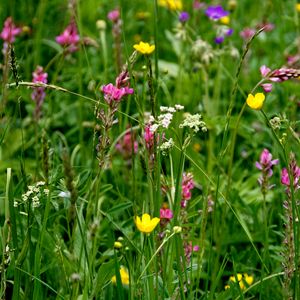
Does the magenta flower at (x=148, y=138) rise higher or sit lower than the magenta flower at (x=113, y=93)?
lower

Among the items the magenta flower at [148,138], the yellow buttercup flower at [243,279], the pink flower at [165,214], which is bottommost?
the yellow buttercup flower at [243,279]

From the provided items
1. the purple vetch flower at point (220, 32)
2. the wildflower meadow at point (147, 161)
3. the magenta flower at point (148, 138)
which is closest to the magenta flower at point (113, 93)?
the wildflower meadow at point (147, 161)

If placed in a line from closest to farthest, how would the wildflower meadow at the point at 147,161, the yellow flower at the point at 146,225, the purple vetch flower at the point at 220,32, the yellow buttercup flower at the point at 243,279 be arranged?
the yellow flower at the point at 146,225
the wildflower meadow at the point at 147,161
the yellow buttercup flower at the point at 243,279
the purple vetch flower at the point at 220,32

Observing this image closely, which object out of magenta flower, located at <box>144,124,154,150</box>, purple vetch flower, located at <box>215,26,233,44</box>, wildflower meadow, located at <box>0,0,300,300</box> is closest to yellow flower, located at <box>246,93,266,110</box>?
wildflower meadow, located at <box>0,0,300,300</box>

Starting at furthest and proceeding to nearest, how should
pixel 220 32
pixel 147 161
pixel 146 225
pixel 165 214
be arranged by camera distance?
pixel 220 32 → pixel 165 214 → pixel 147 161 → pixel 146 225

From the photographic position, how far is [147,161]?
5.38 feet

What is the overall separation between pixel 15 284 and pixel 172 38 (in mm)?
2073

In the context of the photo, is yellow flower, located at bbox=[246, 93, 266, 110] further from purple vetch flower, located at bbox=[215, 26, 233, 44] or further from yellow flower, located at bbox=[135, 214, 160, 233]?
purple vetch flower, located at bbox=[215, 26, 233, 44]

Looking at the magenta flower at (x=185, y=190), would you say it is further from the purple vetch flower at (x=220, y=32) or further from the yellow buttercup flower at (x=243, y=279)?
the purple vetch flower at (x=220, y=32)

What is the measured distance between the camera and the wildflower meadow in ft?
5.25

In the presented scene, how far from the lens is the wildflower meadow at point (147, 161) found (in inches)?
63.1

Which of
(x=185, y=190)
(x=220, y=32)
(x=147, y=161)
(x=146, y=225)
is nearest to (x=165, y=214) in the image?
(x=185, y=190)

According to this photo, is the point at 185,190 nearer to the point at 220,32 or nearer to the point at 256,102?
the point at 256,102

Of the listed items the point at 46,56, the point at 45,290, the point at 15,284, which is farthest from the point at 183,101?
the point at 15,284
